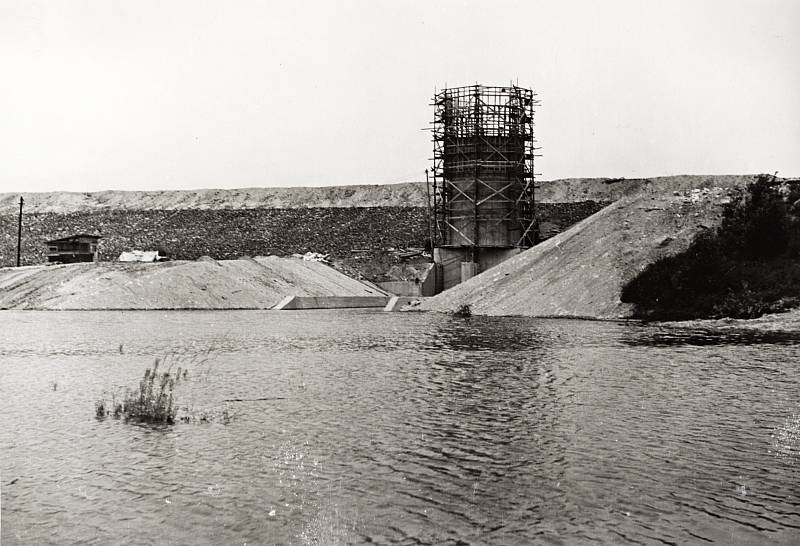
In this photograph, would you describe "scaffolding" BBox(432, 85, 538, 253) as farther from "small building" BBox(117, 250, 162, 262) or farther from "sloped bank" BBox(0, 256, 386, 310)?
"small building" BBox(117, 250, 162, 262)

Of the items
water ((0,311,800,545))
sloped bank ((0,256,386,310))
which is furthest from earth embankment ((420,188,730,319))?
water ((0,311,800,545))

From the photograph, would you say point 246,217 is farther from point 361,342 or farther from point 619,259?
point 361,342

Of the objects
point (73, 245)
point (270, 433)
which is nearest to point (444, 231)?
point (73, 245)

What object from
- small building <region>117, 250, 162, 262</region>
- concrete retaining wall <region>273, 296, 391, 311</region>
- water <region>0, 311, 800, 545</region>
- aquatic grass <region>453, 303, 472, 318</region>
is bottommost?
water <region>0, 311, 800, 545</region>

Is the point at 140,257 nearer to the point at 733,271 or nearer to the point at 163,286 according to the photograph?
the point at 163,286

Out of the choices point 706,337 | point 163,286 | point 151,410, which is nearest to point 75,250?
point 163,286
